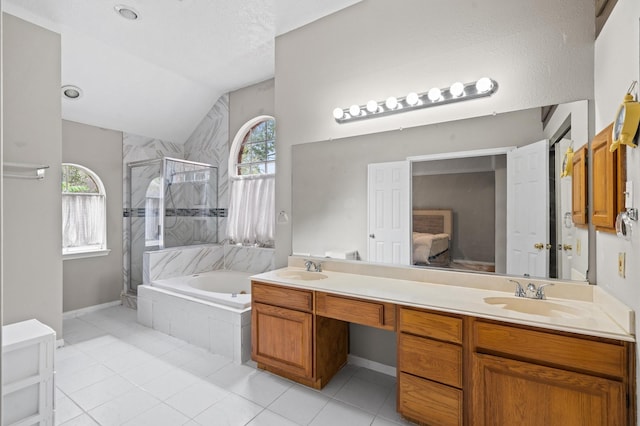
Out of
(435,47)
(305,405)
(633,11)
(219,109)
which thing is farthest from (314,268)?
(219,109)

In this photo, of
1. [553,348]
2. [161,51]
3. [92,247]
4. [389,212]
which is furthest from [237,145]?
[553,348]

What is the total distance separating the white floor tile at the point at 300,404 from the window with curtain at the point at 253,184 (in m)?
2.05

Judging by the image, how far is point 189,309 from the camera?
10.5ft

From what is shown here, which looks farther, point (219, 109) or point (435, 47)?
point (219, 109)

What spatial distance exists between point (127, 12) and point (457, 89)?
2.81 m

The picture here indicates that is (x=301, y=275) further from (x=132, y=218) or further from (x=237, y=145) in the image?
(x=132, y=218)

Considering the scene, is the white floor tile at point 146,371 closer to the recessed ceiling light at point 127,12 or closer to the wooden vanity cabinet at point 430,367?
the wooden vanity cabinet at point 430,367

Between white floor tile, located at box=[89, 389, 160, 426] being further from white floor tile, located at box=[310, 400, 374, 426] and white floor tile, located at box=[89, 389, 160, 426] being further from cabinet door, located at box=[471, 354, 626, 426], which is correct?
cabinet door, located at box=[471, 354, 626, 426]

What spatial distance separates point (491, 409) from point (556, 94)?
185cm

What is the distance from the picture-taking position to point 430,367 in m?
1.87

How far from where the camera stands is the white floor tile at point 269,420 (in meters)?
2.04

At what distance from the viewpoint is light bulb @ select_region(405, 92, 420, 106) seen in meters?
2.39

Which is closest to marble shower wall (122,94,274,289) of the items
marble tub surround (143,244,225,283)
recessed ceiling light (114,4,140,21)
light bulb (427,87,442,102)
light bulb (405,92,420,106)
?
marble tub surround (143,244,225,283)

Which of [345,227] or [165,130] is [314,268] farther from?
[165,130]
